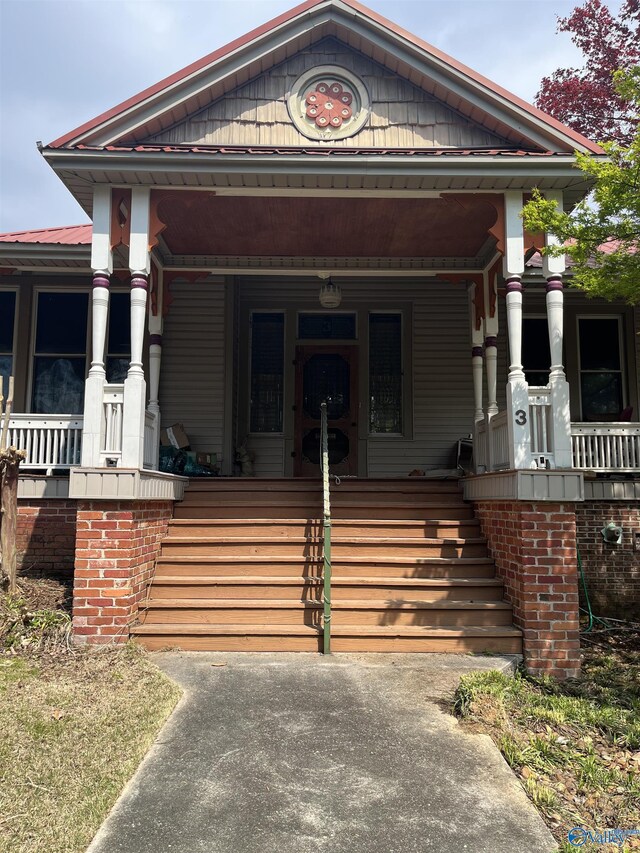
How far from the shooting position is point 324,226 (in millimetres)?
7598

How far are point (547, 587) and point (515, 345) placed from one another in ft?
7.54

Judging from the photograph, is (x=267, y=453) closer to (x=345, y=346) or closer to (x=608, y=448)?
(x=345, y=346)

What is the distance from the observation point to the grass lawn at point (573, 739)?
10.5 ft

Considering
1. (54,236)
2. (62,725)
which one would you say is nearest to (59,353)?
(54,236)

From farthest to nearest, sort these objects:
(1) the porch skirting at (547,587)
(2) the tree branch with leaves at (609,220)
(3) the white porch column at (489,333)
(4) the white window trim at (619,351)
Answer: (4) the white window trim at (619,351) < (3) the white porch column at (489,333) < (1) the porch skirting at (547,587) < (2) the tree branch with leaves at (609,220)

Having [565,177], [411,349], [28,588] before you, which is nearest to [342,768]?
[28,588]

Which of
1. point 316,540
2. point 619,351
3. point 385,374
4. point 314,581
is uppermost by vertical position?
point 619,351

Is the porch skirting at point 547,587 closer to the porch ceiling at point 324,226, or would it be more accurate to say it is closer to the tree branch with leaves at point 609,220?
the tree branch with leaves at point 609,220

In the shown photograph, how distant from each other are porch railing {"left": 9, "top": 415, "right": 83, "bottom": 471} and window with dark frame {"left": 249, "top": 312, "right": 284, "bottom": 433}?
3.39 metres

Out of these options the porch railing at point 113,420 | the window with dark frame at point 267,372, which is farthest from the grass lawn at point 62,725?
the window with dark frame at point 267,372

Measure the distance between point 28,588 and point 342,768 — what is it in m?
4.32

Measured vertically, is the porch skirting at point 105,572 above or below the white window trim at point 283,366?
below

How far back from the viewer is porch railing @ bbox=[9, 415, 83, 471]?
7.12 metres

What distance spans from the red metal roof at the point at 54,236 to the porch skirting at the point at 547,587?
22.3ft
